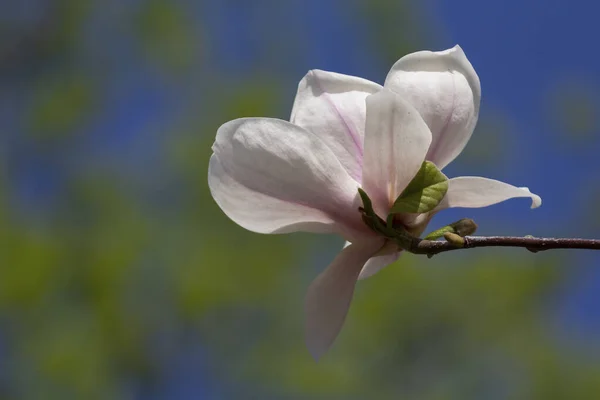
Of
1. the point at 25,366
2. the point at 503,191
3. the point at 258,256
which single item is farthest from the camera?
the point at 258,256

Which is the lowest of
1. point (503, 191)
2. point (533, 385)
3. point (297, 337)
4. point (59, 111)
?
point (533, 385)

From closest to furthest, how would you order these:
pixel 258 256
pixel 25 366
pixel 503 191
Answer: pixel 503 191
pixel 25 366
pixel 258 256

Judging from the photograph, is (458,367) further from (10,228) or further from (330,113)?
(330,113)

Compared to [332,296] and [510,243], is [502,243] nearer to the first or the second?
[510,243]

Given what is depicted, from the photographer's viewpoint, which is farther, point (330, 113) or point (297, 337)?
point (297, 337)

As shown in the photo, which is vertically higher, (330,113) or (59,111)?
(330,113)

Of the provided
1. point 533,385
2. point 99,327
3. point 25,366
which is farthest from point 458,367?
point 25,366

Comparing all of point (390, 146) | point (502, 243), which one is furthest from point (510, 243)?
point (390, 146)
